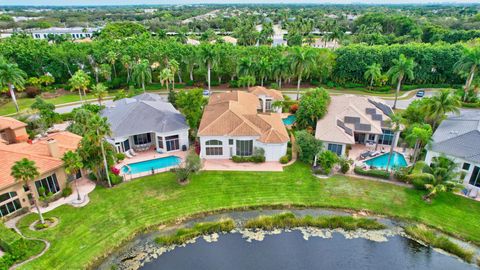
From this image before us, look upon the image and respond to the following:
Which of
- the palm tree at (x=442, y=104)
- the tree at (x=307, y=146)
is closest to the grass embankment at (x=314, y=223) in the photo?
the tree at (x=307, y=146)

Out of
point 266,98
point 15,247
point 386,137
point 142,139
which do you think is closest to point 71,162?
point 15,247

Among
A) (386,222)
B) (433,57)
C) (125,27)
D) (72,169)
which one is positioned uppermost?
(125,27)

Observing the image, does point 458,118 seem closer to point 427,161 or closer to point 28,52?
point 427,161

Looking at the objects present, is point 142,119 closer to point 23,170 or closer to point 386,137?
point 23,170

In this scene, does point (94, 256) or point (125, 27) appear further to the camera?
point (125, 27)

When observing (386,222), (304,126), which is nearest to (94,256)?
(386,222)

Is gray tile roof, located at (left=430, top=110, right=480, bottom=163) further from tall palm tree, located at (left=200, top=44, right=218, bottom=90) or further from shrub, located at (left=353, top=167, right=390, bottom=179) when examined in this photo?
tall palm tree, located at (left=200, top=44, right=218, bottom=90)

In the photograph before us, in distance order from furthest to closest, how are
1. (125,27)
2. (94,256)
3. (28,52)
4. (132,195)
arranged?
(125,27)
(28,52)
(132,195)
(94,256)
